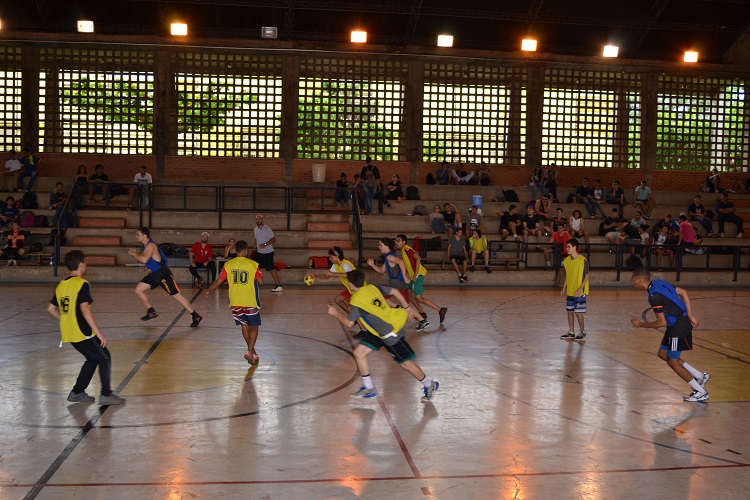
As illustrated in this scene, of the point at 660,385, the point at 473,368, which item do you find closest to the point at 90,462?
the point at 473,368

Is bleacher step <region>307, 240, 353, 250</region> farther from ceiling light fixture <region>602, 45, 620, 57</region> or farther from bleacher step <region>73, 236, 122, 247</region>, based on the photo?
ceiling light fixture <region>602, 45, 620, 57</region>

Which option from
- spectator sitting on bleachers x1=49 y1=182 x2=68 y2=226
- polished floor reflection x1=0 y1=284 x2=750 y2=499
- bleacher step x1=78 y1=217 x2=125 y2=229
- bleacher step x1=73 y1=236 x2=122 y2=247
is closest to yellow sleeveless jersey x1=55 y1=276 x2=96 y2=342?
polished floor reflection x1=0 y1=284 x2=750 y2=499

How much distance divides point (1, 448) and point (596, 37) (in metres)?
26.2

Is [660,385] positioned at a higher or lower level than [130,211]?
lower

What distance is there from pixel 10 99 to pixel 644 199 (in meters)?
21.4

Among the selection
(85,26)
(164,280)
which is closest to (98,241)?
(85,26)

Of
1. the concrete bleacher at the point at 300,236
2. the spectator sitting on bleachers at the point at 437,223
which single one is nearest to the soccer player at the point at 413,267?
the concrete bleacher at the point at 300,236

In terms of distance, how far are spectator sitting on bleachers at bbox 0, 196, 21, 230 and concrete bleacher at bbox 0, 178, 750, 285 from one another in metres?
0.98

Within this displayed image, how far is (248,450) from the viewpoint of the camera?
7.46 metres

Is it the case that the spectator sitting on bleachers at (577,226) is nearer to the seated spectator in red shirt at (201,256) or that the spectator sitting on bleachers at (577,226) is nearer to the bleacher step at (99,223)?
the seated spectator in red shirt at (201,256)

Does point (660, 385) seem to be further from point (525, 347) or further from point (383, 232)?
point (383, 232)

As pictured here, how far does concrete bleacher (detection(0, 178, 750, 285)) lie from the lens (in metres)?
21.5

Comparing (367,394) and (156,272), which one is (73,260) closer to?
(367,394)

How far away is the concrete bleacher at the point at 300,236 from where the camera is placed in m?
21.5
